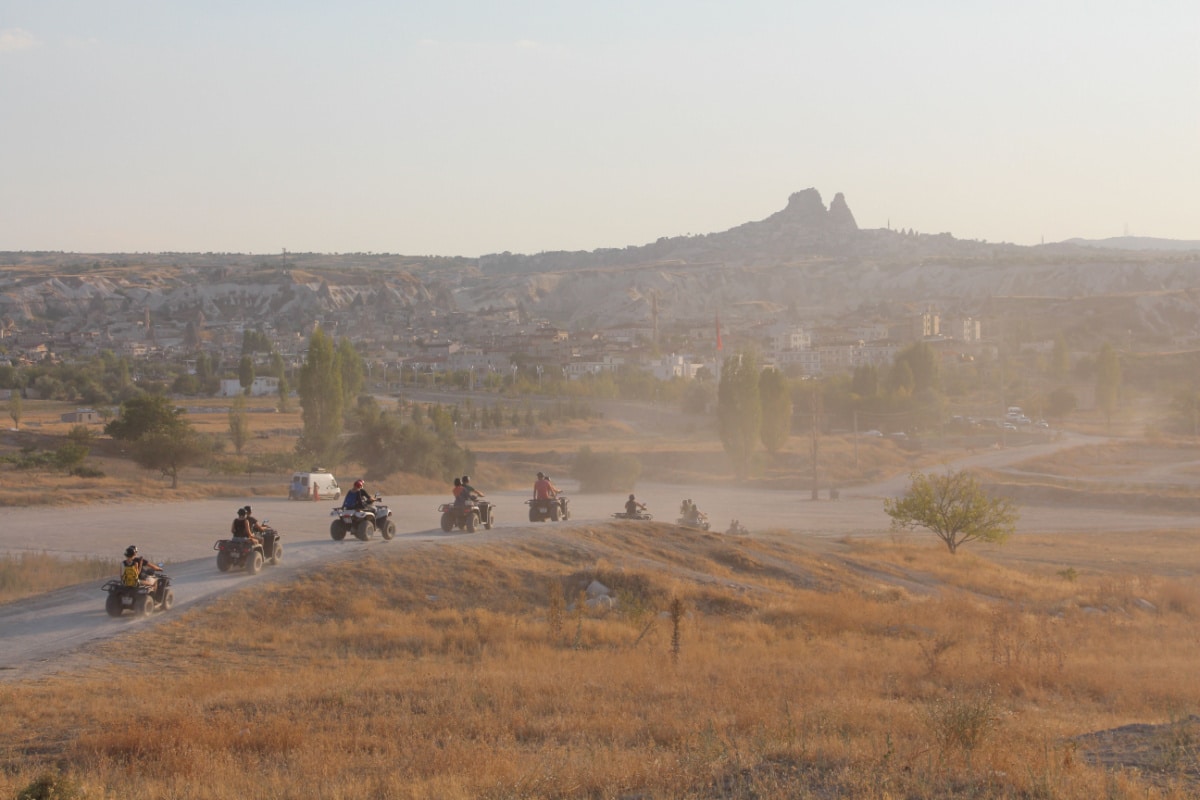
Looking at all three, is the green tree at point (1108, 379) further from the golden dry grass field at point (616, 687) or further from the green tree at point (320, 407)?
the golden dry grass field at point (616, 687)

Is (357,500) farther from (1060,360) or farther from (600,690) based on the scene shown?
(1060,360)

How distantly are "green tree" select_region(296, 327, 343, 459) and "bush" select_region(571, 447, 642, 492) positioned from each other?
13829 millimetres

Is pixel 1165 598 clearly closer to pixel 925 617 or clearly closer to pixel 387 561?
pixel 925 617

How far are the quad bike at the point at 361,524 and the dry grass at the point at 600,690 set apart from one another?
2530 mm

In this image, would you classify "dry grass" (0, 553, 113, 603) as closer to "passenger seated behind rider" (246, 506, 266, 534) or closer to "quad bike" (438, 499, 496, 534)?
"passenger seated behind rider" (246, 506, 266, 534)

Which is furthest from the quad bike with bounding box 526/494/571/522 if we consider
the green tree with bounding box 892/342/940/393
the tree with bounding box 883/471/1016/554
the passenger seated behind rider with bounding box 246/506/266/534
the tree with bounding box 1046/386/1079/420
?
the tree with bounding box 1046/386/1079/420

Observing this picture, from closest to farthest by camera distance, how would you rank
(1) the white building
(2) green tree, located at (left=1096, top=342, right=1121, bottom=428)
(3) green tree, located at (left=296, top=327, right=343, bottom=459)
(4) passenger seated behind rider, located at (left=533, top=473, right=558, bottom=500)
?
(4) passenger seated behind rider, located at (left=533, top=473, right=558, bottom=500), (3) green tree, located at (left=296, top=327, right=343, bottom=459), (2) green tree, located at (left=1096, top=342, right=1121, bottom=428), (1) the white building

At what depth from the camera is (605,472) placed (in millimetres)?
61406

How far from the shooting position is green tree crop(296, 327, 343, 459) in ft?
189

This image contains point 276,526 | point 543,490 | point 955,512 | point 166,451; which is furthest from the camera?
point 166,451

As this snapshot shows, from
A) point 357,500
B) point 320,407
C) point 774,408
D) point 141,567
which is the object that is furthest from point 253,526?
point 774,408

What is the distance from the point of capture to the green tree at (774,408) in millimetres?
74688

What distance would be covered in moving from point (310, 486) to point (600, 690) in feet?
112

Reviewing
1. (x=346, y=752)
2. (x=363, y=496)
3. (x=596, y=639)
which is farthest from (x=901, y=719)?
(x=363, y=496)
